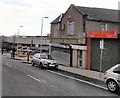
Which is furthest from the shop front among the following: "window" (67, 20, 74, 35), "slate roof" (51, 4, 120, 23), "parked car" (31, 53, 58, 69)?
"window" (67, 20, 74, 35)

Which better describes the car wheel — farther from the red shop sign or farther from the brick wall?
the brick wall

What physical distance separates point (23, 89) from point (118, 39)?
12.1 metres

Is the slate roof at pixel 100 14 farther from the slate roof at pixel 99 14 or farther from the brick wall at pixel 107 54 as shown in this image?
the brick wall at pixel 107 54

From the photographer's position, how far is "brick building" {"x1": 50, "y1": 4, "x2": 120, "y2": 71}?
81.8 feet

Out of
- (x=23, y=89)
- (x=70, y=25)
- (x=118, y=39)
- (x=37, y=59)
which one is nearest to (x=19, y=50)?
(x=70, y=25)

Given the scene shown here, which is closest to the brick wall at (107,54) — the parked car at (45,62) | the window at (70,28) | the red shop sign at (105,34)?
the red shop sign at (105,34)

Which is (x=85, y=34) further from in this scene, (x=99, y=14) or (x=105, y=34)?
(x=99, y=14)

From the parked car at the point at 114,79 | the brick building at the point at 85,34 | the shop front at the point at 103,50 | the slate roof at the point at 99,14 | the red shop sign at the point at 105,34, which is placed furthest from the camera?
the slate roof at the point at 99,14

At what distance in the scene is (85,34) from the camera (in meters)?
29.3

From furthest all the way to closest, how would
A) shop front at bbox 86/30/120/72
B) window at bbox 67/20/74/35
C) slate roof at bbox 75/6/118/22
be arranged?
window at bbox 67/20/74/35
slate roof at bbox 75/6/118/22
shop front at bbox 86/30/120/72

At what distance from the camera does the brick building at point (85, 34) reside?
24.9 meters

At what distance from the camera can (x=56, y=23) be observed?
39562mm

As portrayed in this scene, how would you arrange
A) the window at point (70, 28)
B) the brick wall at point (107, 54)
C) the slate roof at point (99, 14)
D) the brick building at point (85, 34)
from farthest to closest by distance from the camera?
1. the window at point (70, 28)
2. the slate roof at point (99, 14)
3. the brick building at point (85, 34)
4. the brick wall at point (107, 54)

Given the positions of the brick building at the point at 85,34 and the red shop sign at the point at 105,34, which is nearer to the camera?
the red shop sign at the point at 105,34
